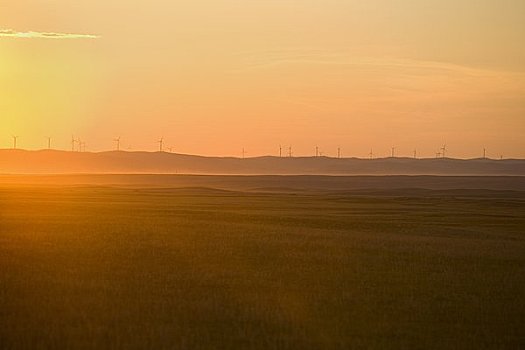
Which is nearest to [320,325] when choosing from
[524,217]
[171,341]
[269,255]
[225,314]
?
[225,314]

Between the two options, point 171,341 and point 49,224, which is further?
point 49,224

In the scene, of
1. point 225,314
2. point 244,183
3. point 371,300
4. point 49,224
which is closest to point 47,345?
point 225,314

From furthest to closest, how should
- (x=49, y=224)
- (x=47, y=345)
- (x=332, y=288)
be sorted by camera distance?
(x=49, y=224), (x=332, y=288), (x=47, y=345)

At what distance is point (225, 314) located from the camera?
2009 cm

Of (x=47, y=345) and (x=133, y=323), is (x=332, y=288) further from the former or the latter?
(x=47, y=345)

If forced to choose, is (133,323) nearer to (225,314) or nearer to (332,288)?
(225,314)

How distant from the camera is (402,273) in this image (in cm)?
2758

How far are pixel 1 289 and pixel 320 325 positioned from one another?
841 centimetres

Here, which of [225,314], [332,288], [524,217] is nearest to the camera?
[225,314]

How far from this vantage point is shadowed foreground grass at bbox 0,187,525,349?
18.0m

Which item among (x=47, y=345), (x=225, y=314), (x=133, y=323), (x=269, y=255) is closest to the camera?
(x=47, y=345)

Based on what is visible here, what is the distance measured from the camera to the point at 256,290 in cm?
2356

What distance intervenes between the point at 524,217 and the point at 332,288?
40974mm

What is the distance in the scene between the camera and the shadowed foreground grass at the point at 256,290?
709 inches
